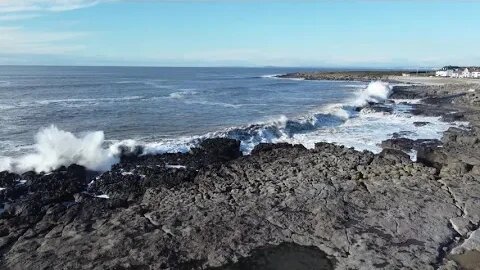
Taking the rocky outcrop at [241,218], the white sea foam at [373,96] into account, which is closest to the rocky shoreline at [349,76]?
the white sea foam at [373,96]

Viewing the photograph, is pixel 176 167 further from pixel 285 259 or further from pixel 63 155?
pixel 285 259

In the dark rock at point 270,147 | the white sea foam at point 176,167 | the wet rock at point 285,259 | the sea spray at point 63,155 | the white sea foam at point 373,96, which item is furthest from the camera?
the white sea foam at point 373,96

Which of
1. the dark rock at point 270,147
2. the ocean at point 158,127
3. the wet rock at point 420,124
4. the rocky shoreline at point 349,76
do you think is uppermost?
the dark rock at point 270,147

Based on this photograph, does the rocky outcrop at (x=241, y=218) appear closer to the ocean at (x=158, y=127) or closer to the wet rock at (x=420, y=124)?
the ocean at (x=158, y=127)

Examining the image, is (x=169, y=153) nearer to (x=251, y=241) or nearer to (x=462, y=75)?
(x=251, y=241)

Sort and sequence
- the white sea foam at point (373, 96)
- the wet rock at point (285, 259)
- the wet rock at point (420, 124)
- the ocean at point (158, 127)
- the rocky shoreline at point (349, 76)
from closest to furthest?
the wet rock at point (285, 259), the ocean at point (158, 127), the wet rock at point (420, 124), the white sea foam at point (373, 96), the rocky shoreline at point (349, 76)

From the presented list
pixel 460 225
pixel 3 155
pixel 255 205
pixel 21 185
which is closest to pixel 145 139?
pixel 3 155

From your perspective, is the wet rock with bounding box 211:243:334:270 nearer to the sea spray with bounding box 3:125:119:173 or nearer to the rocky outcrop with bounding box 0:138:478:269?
the rocky outcrop with bounding box 0:138:478:269
